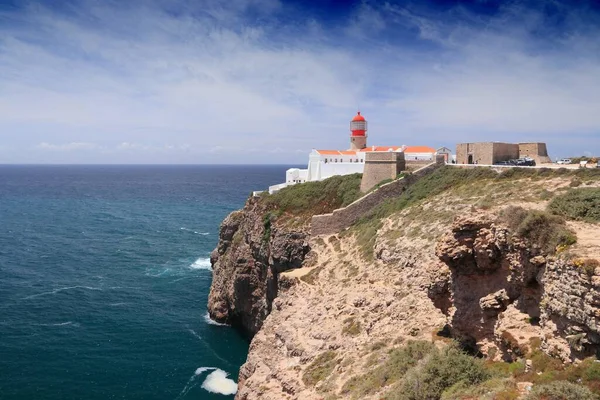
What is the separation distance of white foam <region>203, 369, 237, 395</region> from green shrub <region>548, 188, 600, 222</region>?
89.3 feet

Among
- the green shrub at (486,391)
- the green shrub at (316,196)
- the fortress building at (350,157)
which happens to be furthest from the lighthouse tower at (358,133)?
the green shrub at (486,391)

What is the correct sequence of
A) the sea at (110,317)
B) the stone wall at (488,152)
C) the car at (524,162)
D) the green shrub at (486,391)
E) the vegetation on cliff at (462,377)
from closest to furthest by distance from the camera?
1. the vegetation on cliff at (462,377)
2. the green shrub at (486,391)
3. the sea at (110,317)
4. the car at (524,162)
5. the stone wall at (488,152)

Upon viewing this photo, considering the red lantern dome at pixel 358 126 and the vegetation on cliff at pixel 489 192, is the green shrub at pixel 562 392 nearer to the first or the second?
the vegetation on cliff at pixel 489 192

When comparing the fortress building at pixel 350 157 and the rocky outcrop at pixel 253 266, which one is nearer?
the rocky outcrop at pixel 253 266

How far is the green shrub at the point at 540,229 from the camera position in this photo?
47.1ft

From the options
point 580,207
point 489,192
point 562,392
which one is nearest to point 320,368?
point 580,207

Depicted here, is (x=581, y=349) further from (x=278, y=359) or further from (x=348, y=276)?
(x=348, y=276)

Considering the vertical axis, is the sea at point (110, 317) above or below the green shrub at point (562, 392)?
below

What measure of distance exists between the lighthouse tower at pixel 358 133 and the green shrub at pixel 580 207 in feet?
157

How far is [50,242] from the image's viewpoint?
75.9 meters

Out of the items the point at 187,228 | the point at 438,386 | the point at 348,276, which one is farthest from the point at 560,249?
the point at 187,228

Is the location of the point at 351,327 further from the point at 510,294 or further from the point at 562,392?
the point at 562,392

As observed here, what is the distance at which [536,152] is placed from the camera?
4738 centimetres

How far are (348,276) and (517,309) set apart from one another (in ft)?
59.8
